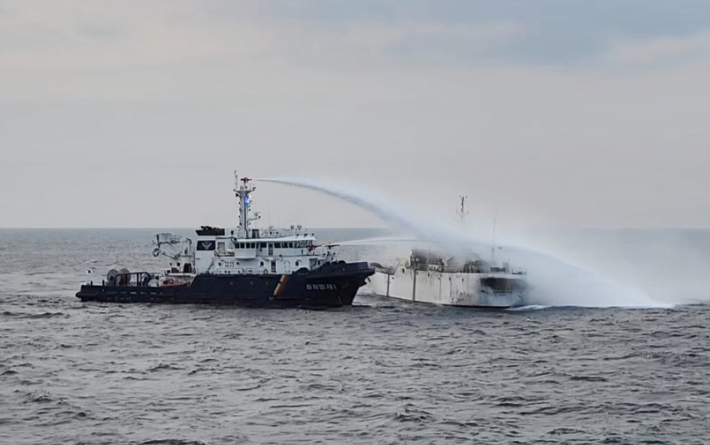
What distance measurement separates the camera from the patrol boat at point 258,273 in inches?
3132

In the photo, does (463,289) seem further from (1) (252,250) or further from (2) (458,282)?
(1) (252,250)

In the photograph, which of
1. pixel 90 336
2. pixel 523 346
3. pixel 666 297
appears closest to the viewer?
pixel 523 346

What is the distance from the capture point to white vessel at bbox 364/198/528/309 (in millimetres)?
82812

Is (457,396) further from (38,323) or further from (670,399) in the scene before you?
(38,323)

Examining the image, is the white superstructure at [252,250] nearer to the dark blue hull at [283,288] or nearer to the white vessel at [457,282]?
the dark blue hull at [283,288]

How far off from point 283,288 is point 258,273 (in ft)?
10.0

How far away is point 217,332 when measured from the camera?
66500mm

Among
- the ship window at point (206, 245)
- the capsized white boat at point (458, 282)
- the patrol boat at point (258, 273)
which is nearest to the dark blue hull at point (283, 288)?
the patrol boat at point (258, 273)

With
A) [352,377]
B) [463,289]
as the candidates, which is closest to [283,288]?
[463,289]

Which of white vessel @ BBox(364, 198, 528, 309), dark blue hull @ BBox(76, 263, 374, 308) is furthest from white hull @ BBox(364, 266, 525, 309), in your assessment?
dark blue hull @ BBox(76, 263, 374, 308)

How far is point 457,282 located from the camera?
8444 cm

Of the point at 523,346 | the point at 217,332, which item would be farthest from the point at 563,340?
the point at 217,332

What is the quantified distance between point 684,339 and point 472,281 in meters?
22.5

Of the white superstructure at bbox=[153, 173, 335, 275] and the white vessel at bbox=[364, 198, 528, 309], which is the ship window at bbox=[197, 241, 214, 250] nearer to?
the white superstructure at bbox=[153, 173, 335, 275]
